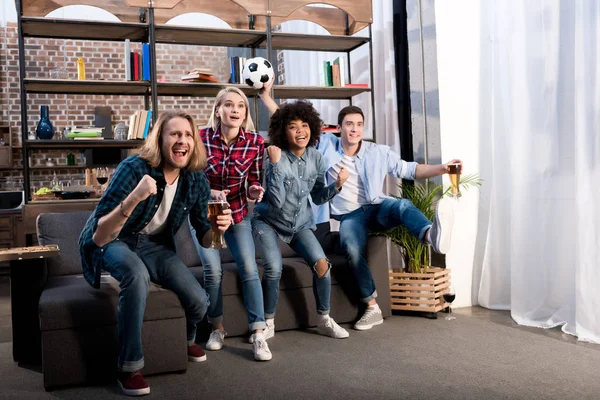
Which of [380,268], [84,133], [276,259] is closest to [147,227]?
[276,259]

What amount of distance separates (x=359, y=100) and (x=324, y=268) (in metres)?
2.28

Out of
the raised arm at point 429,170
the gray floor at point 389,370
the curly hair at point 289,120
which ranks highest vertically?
the curly hair at point 289,120

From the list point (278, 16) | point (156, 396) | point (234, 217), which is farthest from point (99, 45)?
point (156, 396)

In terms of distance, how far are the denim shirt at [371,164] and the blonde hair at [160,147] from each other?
1322 mm

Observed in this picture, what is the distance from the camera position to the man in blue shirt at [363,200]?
3414 millimetres

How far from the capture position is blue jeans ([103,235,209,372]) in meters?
2.37

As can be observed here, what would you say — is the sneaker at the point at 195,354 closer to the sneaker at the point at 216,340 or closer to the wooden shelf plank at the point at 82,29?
the sneaker at the point at 216,340

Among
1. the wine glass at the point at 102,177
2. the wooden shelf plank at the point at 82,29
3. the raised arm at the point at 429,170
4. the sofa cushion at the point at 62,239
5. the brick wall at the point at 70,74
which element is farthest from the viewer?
the brick wall at the point at 70,74

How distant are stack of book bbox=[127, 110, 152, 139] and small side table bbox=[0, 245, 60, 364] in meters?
1.81

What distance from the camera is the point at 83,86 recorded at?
446 centimetres

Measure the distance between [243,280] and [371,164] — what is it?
118 centimetres

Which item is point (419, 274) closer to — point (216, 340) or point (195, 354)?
point (216, 340)

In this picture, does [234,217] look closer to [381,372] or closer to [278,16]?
[381,372]

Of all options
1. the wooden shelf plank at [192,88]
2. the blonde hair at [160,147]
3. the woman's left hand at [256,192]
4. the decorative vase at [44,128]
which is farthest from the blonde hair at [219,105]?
the decorative vase at [44,128]
